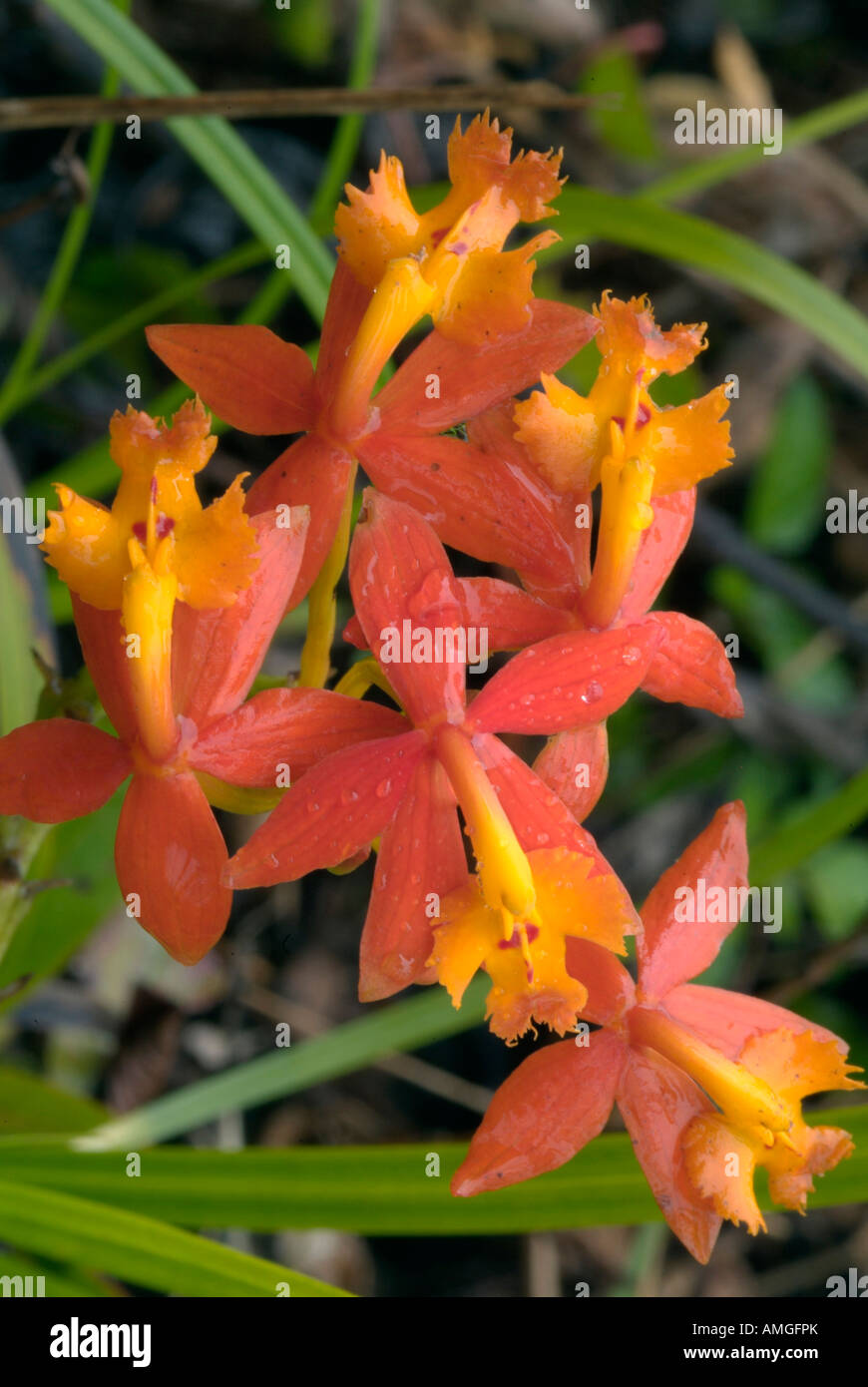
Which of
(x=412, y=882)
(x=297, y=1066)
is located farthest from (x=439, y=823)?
(x=297, y=1066)

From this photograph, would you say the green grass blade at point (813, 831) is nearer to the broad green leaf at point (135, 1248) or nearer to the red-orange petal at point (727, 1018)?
the red-orange petal at point (727, 1018)

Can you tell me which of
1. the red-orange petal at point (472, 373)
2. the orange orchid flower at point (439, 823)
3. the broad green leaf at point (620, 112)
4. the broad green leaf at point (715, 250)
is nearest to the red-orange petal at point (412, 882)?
the orange orchid flower at point (439, 823)

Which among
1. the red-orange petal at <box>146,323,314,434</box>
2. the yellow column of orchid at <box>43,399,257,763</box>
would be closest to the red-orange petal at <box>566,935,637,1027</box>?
the yellow column of orchid at <box>43,399,257,763</box>

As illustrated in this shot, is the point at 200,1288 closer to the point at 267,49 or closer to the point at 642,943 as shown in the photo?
the point at 642,943

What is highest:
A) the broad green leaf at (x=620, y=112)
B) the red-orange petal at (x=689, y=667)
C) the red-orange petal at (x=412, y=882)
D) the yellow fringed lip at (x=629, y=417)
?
the broad green leaf at (x=620, y=112)

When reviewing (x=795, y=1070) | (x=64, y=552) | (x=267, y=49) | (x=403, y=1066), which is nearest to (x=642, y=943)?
(x=795, y=1070)

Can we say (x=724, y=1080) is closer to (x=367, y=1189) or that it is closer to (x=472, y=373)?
(x=367, y=1189)

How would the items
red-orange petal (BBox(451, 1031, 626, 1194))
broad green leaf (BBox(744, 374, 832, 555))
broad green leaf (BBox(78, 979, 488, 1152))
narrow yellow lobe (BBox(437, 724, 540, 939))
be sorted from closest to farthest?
1. narrow yellow lobe (BBox(437, 724, 540, 939))
2. red-orange petal (BBox(451, 1031, 626, 1194))
3. broad green leaf (BBox(78, 979, 488, 1152))
4. broad green leaf (BBox(744, 374, 832, 555))

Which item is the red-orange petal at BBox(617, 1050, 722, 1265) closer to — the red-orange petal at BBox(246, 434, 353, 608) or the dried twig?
the red-orange petal at BBox(246, 434, 353, 608)
